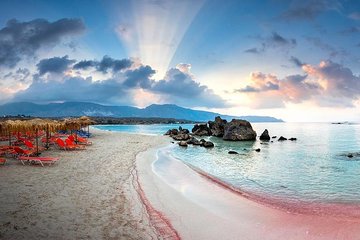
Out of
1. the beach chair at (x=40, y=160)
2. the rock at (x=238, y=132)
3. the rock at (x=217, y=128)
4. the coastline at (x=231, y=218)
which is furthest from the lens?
the rock at (x=217, y=128)

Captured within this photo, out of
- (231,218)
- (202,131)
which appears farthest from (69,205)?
(202,131)

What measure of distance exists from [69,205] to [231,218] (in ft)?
20.9

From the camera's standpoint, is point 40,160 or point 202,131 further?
point 202,131

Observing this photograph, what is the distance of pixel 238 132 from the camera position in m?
58.2

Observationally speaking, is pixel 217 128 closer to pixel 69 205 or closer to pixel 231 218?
pixel 231 218

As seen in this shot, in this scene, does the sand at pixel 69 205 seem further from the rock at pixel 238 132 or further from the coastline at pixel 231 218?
the rock at pixel 238 132

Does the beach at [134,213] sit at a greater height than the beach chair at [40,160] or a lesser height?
lesser

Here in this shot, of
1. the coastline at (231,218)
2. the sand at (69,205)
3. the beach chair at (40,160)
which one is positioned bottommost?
the coastline at (231,218)

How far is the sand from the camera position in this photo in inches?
324

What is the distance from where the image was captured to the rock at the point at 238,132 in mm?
57594

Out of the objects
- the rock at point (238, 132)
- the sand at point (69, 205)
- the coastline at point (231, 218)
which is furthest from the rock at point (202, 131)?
the coastline at point (231, 218)

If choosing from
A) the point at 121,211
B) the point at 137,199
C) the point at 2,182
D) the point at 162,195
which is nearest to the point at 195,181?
the point at 162,195

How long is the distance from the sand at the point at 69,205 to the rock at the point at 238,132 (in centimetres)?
4312

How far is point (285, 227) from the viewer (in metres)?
10.1
